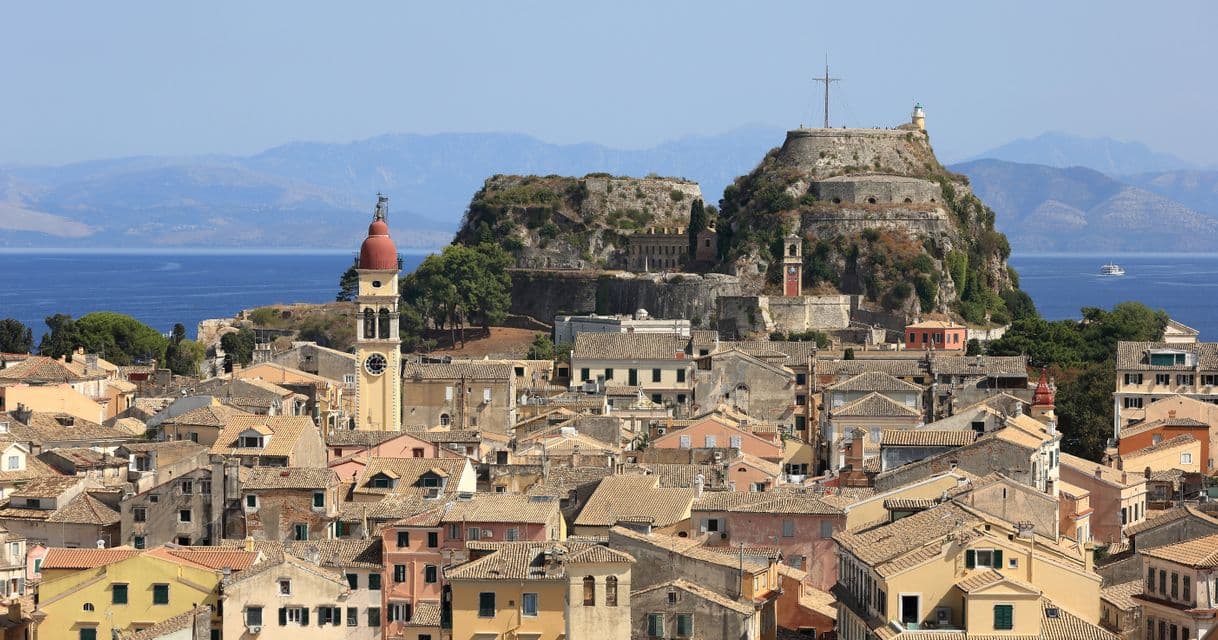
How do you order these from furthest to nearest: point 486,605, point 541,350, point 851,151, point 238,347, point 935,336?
point 851,151 < point 238,347 < point 935,336 < point 541,350 < point 486,605

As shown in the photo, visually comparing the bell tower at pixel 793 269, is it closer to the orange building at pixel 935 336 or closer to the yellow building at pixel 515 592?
the orange building at pixel 935 336

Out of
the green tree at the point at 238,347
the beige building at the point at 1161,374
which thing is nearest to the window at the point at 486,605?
the beige building at the point at 1161,374

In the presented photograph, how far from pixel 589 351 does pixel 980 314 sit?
45.4 meters

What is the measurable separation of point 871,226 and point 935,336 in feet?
62.8

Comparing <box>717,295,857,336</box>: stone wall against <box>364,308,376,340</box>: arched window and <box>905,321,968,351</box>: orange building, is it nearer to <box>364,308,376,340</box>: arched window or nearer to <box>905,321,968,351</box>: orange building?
<box>905,321,968,351</box>: orange building

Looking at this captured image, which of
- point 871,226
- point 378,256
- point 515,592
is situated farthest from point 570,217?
point 515,592

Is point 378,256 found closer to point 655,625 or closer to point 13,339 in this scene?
point 13,339

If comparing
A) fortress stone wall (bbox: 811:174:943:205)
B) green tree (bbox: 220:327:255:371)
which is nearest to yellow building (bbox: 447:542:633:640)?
green tree (bbox: 220:327:255:371)

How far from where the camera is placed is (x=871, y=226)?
430 feet

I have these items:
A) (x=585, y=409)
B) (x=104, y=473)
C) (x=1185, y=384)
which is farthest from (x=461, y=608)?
(x=1185, y=384)

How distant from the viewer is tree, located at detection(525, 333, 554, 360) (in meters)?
107

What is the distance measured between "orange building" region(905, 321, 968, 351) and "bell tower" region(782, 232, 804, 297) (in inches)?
493

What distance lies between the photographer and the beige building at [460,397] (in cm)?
7731

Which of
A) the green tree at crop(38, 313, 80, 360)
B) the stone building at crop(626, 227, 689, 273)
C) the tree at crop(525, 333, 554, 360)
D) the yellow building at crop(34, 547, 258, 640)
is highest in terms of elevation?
the stone building at crop(626, 227, 689, 273)
